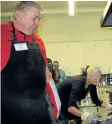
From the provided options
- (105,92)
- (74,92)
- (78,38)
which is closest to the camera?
(74,92)

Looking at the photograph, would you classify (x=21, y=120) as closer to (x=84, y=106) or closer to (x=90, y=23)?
(x=84, y=106)

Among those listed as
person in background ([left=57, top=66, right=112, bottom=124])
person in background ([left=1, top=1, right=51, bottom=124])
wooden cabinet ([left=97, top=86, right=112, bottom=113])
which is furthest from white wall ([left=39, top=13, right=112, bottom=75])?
person in background ([left=1, top=1, right=51, bottom=124])

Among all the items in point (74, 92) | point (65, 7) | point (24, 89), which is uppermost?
point (65, 7)

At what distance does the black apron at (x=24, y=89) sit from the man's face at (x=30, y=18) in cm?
8

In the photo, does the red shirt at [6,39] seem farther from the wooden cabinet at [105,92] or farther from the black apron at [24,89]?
the wooden cabinet at [105,92]

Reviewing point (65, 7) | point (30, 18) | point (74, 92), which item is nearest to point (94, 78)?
point (74, 92)

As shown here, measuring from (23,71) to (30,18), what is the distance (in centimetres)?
30

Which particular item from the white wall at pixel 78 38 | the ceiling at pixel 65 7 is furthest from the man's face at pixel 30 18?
the white wall at pixel 78 38

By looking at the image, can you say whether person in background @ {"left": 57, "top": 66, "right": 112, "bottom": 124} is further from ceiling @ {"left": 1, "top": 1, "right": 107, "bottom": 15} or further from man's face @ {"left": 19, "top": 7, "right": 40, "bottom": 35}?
ceiling @ {"left": 1, "top": 1, "right": 107, "bottom": 15}

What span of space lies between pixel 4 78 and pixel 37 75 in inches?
7.7

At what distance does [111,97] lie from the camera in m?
3.89

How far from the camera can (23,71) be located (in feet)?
4.59

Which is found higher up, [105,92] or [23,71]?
[23,71]

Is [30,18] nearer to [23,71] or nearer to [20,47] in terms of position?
[20,47]
